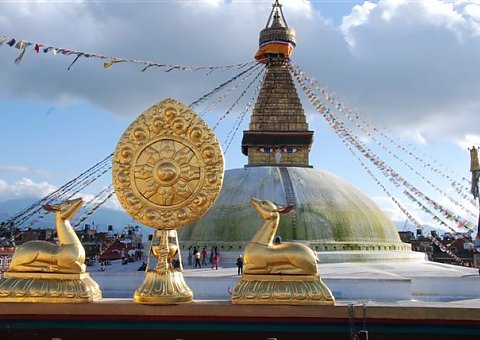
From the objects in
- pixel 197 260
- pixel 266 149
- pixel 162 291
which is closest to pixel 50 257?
pixel 162 291

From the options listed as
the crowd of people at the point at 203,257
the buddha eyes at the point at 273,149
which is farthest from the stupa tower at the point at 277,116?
the crowd of people at the point at 203,257

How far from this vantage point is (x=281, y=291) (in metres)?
5.80

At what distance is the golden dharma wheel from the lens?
601 cm

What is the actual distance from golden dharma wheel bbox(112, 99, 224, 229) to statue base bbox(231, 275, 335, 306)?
3.37ft

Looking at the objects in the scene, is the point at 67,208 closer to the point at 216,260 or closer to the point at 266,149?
the point at 216,260

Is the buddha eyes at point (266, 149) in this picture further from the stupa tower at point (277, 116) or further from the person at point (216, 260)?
the person at point (216, 260)

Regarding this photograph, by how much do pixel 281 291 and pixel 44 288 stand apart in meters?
2.74

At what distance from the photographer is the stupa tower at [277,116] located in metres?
18.6

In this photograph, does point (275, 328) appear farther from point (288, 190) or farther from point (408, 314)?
point (288, 190)

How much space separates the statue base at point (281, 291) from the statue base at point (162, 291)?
641 millimetres

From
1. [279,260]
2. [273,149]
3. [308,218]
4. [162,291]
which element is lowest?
[162,291]

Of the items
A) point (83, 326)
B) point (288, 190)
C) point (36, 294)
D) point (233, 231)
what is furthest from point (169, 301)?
point (288, 190)

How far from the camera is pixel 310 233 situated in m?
13.4

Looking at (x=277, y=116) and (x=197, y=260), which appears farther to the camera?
(x=277, y=116)
